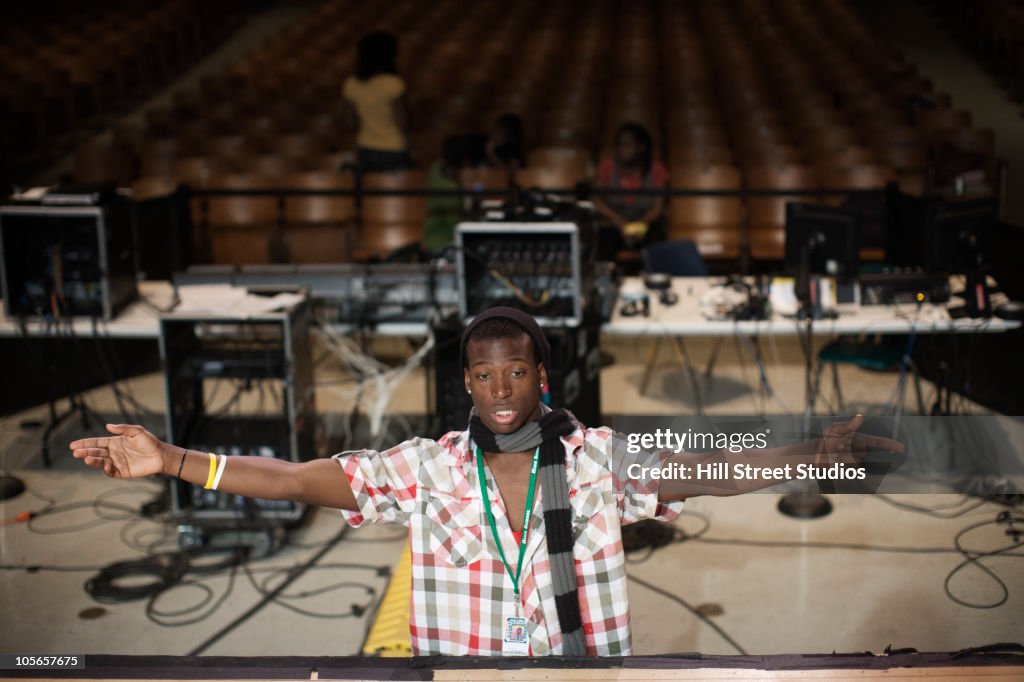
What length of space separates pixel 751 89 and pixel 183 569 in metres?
6.51

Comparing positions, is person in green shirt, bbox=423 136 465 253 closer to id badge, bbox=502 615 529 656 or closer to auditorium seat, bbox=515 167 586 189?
auditorium seat, bbox=515 167 586 189

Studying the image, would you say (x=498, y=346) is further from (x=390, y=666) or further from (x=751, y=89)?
(x=751, y=89)

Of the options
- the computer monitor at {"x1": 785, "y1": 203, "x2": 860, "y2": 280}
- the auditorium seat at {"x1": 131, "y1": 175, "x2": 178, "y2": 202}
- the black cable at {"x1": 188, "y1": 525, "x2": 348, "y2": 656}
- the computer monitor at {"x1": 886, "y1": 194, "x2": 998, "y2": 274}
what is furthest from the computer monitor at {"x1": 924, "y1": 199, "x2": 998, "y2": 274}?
the auditorium seat at {"x1": 131, "y1": 175, "x2": 178, "y2": 202}

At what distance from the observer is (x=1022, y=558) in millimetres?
2350

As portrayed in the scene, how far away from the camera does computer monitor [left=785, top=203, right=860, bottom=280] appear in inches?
179

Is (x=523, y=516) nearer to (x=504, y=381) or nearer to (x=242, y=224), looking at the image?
(x=504, y=381)

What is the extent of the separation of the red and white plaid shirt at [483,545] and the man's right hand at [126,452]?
298mm

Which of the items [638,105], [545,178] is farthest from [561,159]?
[638,105]

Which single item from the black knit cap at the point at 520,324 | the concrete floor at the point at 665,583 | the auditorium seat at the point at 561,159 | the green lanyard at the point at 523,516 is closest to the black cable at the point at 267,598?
the concrete floor at the point at 665,583

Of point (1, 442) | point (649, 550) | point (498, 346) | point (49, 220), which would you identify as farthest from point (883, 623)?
point (1, 442)

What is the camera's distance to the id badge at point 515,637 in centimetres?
184

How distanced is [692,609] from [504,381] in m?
2.05

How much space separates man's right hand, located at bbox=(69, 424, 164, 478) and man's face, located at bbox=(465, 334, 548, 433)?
514 mm

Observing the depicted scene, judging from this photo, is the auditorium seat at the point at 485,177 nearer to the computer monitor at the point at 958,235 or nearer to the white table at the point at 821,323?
the white table at the point at 821,323
